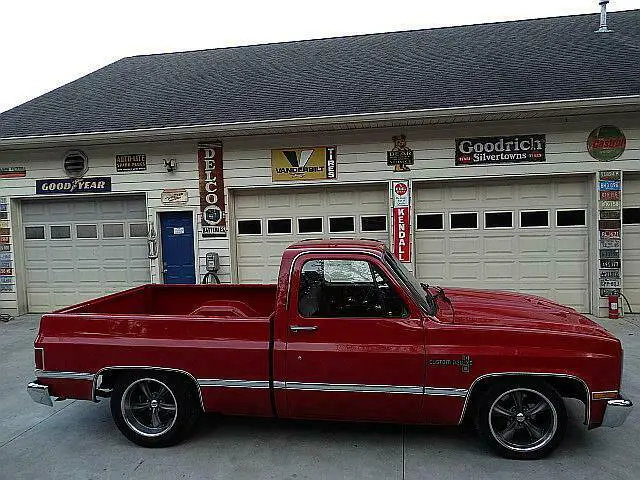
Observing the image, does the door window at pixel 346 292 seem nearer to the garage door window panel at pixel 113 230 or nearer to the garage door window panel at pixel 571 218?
the garage door window panel at pixel 571 218

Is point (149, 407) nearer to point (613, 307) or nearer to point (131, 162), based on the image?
point (131, 162)

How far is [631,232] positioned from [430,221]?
3.34 meters

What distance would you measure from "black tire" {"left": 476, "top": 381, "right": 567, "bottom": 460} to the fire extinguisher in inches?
215

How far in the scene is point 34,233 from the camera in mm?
10242

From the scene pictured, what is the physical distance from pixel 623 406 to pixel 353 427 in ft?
6.88

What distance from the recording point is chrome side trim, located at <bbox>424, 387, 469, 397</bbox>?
3760mm

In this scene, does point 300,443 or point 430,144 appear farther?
point 430,144

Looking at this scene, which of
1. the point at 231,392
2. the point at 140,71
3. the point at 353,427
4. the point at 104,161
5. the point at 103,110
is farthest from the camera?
the point at 140,71

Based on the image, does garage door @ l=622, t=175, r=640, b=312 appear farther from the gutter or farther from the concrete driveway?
the concrete driveway

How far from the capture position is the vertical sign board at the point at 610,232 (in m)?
8.30

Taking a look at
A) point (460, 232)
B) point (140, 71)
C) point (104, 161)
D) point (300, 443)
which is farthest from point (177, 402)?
point (140, 71)

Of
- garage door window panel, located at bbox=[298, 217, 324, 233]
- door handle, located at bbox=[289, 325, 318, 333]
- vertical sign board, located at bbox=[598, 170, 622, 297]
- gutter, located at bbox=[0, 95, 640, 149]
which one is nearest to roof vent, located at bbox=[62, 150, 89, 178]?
gutter, located at bbox=[0, 95, 640, 149]

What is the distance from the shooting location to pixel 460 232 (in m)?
8.98

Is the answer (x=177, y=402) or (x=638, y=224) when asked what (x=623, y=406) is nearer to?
(x=177, y=402)
